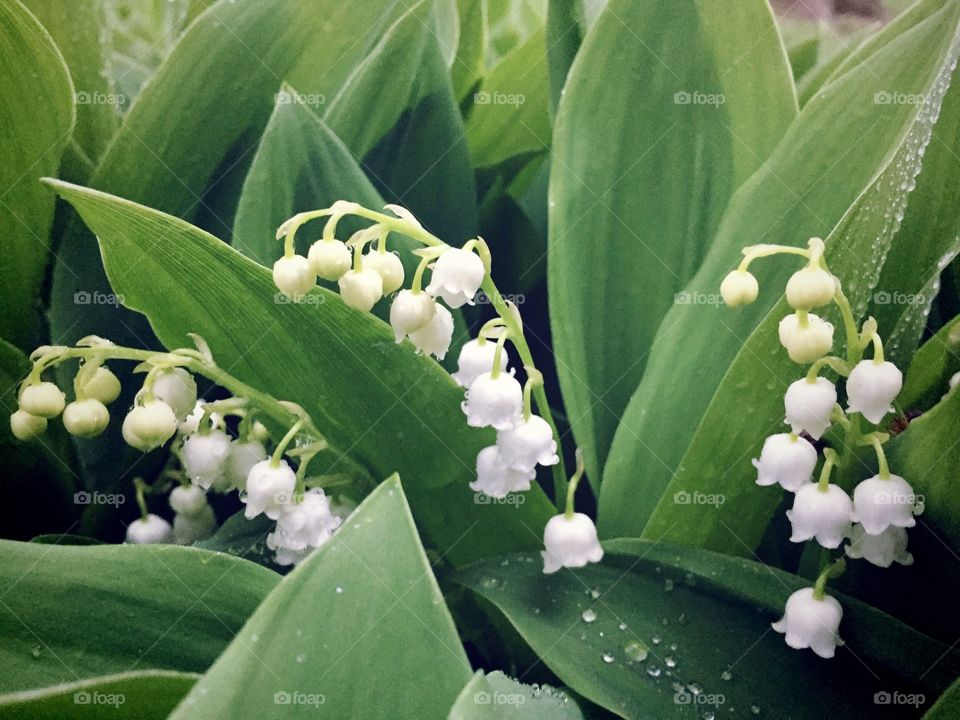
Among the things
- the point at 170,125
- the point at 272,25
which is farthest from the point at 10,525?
the point at 272,25

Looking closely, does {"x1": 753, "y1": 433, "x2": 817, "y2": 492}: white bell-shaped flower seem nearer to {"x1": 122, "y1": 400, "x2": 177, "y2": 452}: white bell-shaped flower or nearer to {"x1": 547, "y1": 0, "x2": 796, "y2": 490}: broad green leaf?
{"x1": 547, "y1": 0, "x2": 796, "y2": 490}: broad green leaf

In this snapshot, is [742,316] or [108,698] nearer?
[108,698]

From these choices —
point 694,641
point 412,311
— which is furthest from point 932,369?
point 412,311

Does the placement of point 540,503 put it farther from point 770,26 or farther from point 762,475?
point 770,26

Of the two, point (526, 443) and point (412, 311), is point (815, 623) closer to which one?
point (526, 443)

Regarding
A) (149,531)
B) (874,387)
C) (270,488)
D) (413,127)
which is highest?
(413,127)
